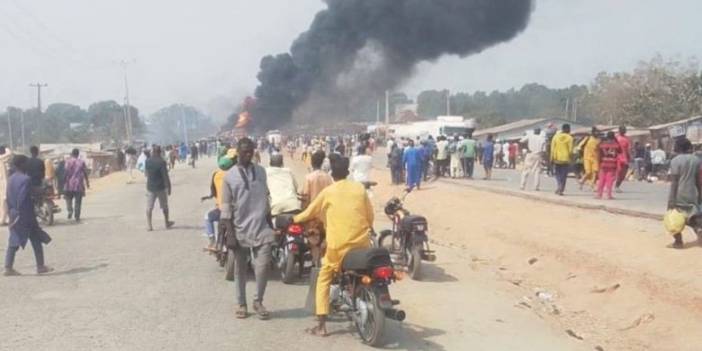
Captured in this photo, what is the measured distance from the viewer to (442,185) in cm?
2341

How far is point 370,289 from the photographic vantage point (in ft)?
21.0

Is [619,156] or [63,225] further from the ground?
[619,156]

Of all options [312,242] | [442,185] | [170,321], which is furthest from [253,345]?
[442,185]

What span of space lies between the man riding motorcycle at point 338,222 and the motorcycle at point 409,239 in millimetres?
3276

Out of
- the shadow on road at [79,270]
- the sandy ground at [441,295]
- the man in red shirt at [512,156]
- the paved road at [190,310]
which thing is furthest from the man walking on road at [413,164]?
the man in red shirt at [512,156]

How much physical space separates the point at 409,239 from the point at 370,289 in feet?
12.4

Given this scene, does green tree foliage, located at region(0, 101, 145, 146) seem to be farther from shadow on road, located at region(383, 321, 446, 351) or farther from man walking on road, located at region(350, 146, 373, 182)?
shadow on road, located at region(383, 321, 446, 351)

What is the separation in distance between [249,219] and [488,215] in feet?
34.2

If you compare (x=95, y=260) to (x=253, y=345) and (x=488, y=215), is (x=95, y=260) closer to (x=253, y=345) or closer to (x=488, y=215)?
(x=253, y=345)

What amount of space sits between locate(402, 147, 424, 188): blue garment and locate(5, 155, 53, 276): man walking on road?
13.1 metres

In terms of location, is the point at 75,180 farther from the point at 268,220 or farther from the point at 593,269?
the point at 593,269

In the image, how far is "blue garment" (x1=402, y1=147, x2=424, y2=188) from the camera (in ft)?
71.5

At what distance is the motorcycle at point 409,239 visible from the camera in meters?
9.93

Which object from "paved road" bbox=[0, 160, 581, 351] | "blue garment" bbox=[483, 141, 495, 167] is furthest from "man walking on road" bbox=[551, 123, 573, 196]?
"blue garment" bbox=[483, 141, 495, 167]
